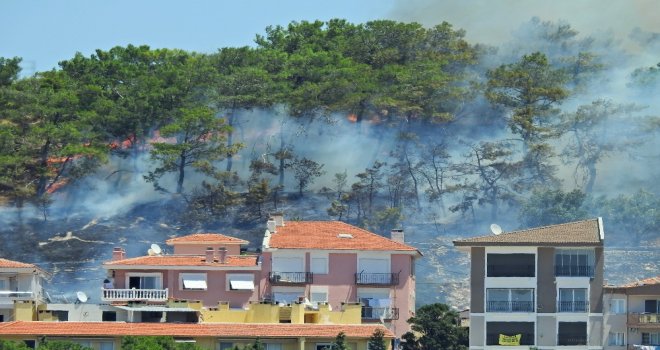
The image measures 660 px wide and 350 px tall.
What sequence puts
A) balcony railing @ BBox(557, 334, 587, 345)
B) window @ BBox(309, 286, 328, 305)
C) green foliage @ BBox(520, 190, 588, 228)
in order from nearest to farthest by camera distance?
balcony railing @ BBox(557, 334, 587, 345) → window @ BBox(309, 286, 328, 305) → green foliage @ BBox(520, 190, 588, 228)

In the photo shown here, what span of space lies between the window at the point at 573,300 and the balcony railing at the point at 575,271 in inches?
22.3

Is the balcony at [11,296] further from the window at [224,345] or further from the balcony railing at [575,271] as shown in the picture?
the balcony railing at [575,271]

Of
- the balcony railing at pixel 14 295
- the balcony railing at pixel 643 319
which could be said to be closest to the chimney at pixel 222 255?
the balcony railing at pixel 14 295

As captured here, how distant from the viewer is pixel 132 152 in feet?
478

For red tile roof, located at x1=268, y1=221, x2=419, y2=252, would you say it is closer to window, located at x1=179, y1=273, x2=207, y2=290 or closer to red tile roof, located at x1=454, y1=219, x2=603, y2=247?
window, located at x1=179, y1=273, x2=207, y2=290

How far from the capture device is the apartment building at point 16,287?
98.2 m

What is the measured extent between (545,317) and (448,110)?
53956mm

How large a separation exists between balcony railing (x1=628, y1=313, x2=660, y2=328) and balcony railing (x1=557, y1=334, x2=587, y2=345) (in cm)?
190

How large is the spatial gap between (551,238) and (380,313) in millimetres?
9472

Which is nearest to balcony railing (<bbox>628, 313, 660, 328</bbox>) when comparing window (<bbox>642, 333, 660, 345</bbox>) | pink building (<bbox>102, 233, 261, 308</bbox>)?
window (<bbox>642, 333, 660, 345</bbox>)

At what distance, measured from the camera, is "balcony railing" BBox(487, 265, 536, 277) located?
9594 centimetres

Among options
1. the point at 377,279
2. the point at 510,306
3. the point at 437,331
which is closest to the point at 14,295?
the point at 377,279

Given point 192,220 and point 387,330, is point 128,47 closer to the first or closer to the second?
point 192,220

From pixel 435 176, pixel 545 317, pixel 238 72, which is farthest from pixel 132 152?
pixel 545 317
